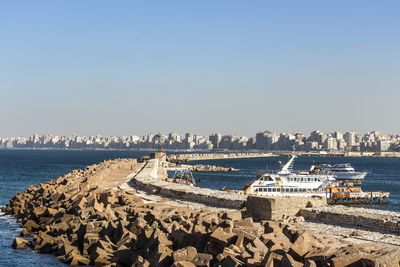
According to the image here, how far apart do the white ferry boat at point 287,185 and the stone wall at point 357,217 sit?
15.8 m

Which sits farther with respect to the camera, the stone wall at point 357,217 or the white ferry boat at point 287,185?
the white ferry boat at point 287,185

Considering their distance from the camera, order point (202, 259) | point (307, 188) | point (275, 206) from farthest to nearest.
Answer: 1. point (307, 188)
2. point (275, 206)
3. point (202, 259)

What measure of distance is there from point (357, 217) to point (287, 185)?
19.2m

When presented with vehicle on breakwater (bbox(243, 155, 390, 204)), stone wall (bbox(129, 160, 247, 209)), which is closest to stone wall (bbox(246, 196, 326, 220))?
stone wall (bbox(129, 160, 247, 209))

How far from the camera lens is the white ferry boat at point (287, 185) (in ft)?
102

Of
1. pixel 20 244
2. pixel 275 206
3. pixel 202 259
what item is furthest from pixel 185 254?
pixel 20 244

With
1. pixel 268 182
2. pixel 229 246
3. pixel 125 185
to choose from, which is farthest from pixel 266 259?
pixel 268 182

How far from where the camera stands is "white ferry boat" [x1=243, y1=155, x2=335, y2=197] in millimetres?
31214

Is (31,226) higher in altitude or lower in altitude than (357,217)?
lower

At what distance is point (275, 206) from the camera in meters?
14.4

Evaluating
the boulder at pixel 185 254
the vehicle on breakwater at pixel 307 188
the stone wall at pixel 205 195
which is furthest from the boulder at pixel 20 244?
the vehicle on breakwater at pixel 307 188

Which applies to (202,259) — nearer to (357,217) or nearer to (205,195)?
(357,217)

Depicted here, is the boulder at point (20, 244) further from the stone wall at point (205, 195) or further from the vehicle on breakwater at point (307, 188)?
the vehicle on breakwater at point (307, 188)

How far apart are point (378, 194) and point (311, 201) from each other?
22029 mm
